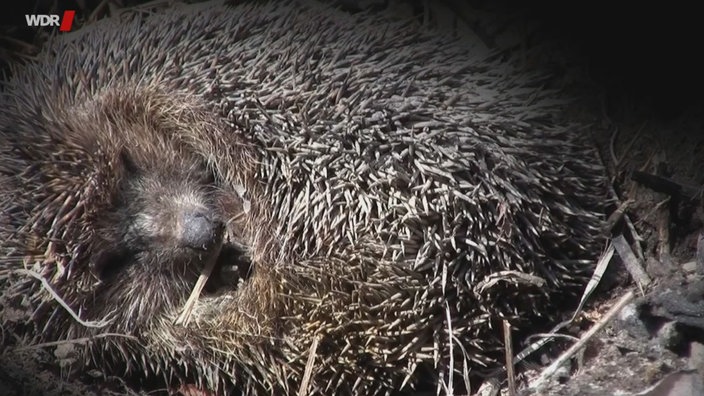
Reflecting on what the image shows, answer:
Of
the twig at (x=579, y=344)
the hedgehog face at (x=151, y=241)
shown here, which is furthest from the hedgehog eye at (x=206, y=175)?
the twig at (x=579, y=344)

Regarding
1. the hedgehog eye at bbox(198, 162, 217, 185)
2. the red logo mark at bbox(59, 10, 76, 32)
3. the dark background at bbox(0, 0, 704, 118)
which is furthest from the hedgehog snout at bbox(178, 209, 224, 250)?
the dark background at bbox(0, 0, 704, 118)

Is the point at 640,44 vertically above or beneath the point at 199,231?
above

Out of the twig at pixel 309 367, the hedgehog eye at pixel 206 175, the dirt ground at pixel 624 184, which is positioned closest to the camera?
the dirt ground at pixel 624 184

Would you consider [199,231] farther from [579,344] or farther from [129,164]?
[579,344]

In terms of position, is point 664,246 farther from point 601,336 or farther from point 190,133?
point 190,133

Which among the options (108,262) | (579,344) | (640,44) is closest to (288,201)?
(108,262)

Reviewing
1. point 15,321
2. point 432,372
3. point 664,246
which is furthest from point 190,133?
point 664,246

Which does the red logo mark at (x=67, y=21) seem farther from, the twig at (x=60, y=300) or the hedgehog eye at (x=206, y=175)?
the twig at (x=60, y=300)
